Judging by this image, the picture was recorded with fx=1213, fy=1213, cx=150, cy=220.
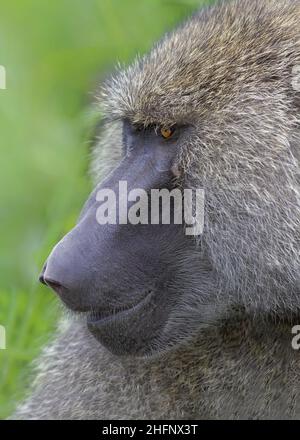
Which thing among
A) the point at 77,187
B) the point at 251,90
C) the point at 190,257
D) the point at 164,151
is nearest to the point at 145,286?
the point at 190,257

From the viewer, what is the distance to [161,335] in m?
3.12

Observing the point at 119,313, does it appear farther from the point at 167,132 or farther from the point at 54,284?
the point at 167,132

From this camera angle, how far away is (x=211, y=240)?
306 cm

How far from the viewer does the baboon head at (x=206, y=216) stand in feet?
9.87

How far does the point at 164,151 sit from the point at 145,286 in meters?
0.36

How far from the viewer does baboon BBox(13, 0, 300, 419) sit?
302cm

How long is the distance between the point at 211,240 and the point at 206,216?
6cm

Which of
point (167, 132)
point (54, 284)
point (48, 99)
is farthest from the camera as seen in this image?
point (48, 99)

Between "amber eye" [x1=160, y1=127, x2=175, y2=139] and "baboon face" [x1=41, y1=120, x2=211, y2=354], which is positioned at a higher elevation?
"amber eye" [x1=160, y1=127, x2=175, y2=139]

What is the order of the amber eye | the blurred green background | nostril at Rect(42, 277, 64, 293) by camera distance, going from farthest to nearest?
the blurred green background
the amber eye
nostril at Rect(42, 277, 64, 293)

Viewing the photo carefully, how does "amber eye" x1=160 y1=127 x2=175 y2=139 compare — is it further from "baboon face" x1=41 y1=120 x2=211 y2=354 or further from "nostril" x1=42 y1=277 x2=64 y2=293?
"nostril" x1=42 y1=277 x2=64 y2=293

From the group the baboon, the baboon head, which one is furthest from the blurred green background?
the baboon head

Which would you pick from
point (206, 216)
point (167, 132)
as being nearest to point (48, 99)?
point (167, 132)

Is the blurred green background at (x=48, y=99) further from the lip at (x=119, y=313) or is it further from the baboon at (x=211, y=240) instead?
the lip at (x=119, y=313)
